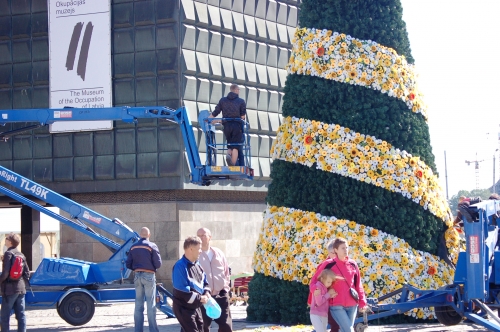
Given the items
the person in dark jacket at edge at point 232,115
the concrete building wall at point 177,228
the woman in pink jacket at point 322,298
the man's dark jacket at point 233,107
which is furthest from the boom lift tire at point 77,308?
the woman in pink jacket at point 322,298

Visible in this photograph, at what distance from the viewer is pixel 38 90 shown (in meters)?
24.6

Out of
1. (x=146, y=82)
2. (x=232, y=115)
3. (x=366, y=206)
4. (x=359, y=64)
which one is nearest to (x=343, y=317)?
(x=366, y=206)

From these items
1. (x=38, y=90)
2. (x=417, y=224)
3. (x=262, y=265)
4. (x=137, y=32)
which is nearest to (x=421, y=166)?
(x=417, y=224)

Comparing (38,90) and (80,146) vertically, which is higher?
(38,90)

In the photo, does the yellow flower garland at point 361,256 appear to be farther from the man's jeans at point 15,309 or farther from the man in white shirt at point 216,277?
the man's jeans at point 15,309

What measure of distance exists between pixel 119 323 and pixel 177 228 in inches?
254

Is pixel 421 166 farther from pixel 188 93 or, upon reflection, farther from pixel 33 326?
pixel 188 93

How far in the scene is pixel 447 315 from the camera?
1377 centimetres

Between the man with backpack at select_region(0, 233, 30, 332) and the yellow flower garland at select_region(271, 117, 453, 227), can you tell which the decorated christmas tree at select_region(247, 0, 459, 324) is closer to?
the yellow flower garland at select_region(271, 117, 453, 227)

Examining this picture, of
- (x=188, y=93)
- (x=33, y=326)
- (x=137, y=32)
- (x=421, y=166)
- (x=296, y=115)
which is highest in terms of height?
(x=137, y=32)

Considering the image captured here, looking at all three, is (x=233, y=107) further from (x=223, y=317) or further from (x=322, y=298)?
(x=322, y=298)

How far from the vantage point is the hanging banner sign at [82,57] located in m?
23.8

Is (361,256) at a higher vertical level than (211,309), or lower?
higher

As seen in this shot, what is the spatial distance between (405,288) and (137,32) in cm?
1313
